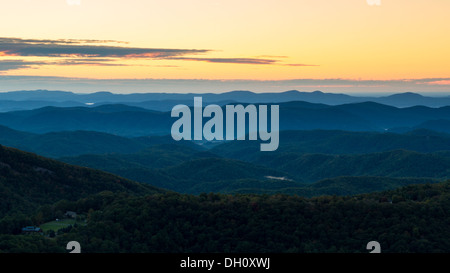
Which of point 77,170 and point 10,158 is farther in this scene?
point 77,170

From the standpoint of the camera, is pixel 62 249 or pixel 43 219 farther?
pixel 43 219
